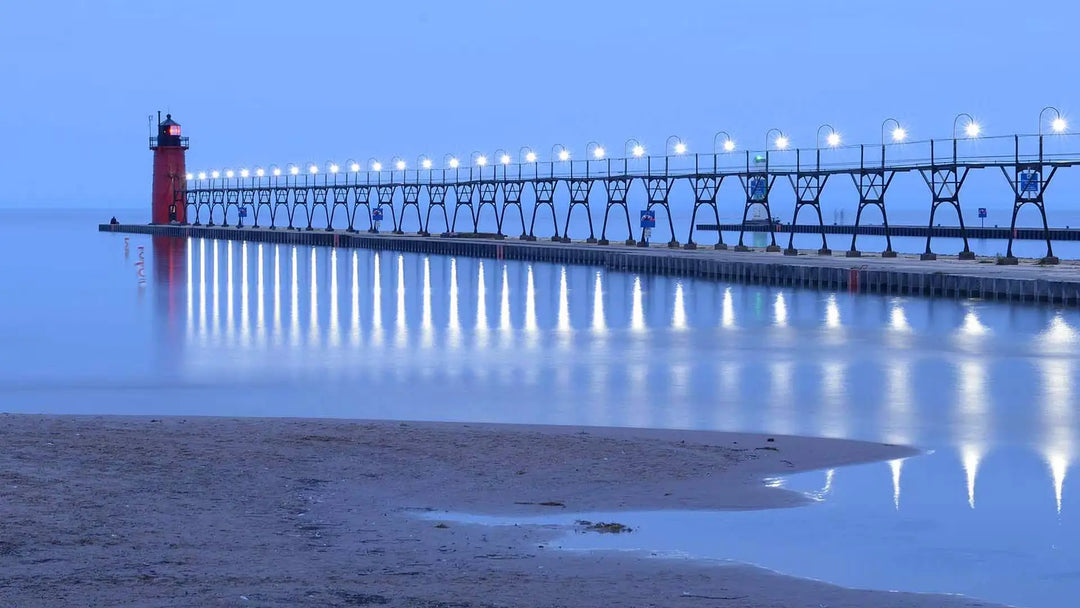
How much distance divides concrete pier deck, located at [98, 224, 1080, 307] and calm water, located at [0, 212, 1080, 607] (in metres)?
1.89

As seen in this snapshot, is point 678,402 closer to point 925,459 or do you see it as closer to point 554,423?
point 554,423

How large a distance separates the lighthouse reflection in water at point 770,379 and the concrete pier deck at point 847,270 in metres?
1.57

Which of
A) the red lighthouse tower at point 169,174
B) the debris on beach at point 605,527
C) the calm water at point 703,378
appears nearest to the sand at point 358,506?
the debris on beach at point 605,527

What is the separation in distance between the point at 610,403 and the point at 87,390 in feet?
31.4

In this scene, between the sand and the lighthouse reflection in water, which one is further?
the lighthouse reflection in water

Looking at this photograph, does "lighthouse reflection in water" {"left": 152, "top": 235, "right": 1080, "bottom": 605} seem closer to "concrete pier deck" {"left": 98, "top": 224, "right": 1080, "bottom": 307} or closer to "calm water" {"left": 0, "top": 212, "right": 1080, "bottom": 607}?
"calm water" {"left": 0, "top": 212, "right": 1080, "bottom": 607}

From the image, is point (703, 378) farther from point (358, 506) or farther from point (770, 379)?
point (358, 506)

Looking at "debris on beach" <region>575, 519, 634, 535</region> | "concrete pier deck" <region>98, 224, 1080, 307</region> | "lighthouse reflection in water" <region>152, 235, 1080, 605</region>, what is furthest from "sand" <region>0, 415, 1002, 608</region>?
"concrete pier deck" <region>98, 224, 1080, 307</region>

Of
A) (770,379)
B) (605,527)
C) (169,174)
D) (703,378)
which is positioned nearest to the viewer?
(605,527)

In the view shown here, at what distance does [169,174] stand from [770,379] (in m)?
121

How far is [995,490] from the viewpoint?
14742mm

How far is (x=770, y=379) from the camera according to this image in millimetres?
26562

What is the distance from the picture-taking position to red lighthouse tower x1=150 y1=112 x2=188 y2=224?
135m

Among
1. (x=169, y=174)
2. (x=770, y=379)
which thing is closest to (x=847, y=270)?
(x=770, y=379)
